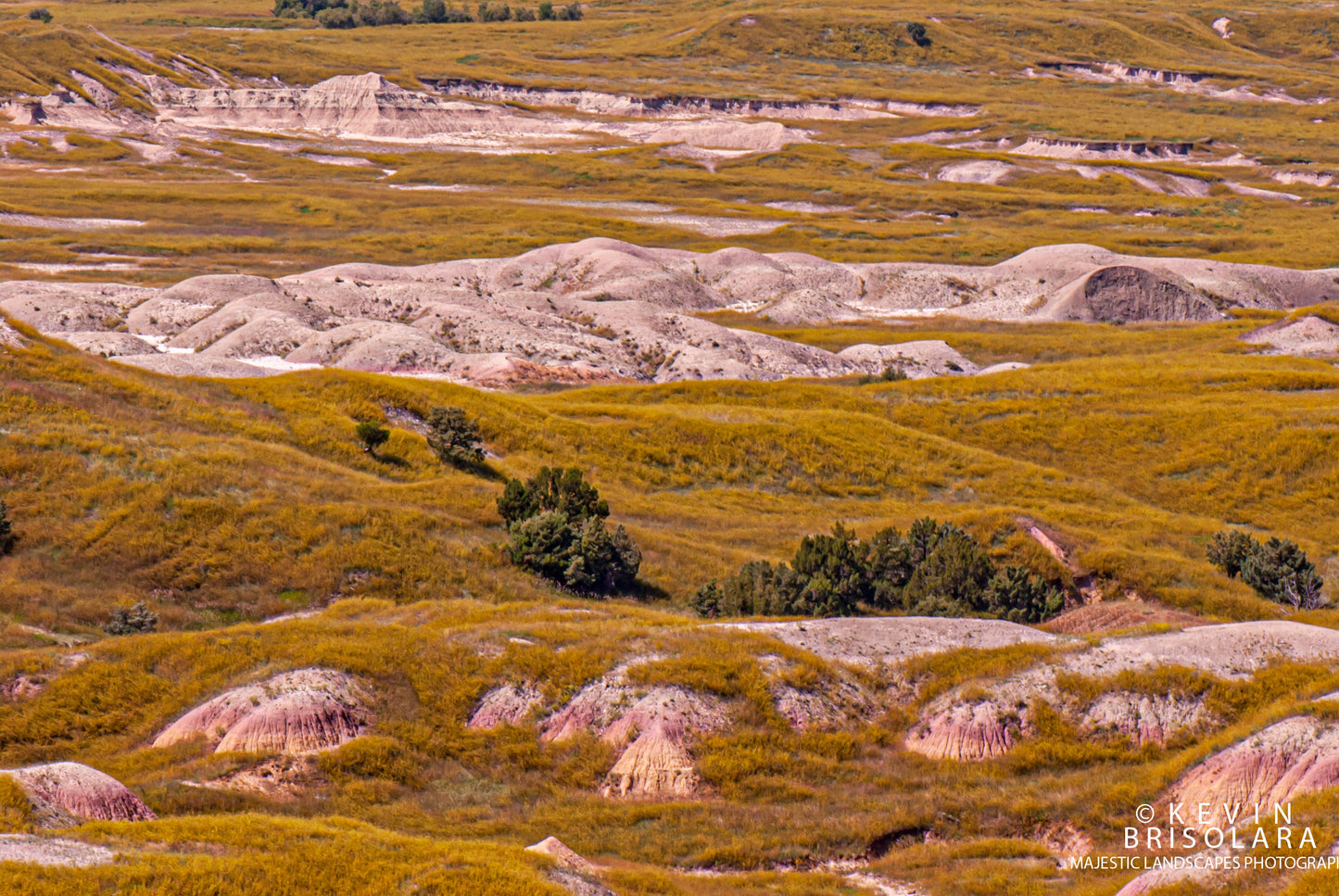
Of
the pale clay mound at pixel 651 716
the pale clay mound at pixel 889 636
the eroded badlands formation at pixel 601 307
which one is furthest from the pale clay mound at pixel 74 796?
the eroded badlands formation at pixel 601 307

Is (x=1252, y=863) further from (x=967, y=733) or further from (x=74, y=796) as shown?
(x=74, y=796)

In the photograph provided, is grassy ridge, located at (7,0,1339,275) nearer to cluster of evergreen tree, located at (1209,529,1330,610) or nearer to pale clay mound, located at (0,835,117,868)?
cluster of evergreen tree, located at (1209,529,1330,610)

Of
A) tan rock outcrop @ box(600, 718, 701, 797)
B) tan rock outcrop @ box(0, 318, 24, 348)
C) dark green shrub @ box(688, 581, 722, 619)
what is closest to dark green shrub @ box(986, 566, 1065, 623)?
dark green shrub @ box(688, 581, 722, 619)

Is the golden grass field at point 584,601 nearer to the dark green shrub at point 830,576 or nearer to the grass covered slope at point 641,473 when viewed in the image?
the grass covered slope at point 641,473

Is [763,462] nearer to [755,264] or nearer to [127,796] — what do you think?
[127,796]

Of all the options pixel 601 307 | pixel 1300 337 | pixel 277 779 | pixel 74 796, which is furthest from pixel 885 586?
pixel 1300 337

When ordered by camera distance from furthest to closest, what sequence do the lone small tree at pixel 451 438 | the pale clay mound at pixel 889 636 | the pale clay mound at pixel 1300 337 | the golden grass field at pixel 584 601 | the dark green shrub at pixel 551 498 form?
the pale clay mound at pixel 1300 337, the lone small tree at pixel 451 438, the dark green shrub at pixel 551 498, the pale clay mound at pixel 889 636, the golden grass field at pixel 584 601
